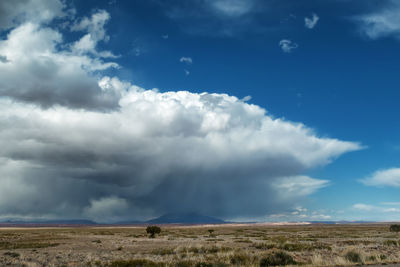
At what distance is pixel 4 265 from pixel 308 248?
2720cm

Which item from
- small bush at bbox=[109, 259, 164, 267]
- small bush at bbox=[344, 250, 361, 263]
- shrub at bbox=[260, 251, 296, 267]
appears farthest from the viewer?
small bush at bbox=[344, 250, 361, 263]

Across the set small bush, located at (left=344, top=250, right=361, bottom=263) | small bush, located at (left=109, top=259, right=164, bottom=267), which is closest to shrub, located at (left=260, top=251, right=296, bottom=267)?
small bush, located at (left=344, top=250, right=361, bottom=263)

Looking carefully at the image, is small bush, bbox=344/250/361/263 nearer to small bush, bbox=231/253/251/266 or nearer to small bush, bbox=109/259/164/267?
small bush, bbox=231/253/251/266

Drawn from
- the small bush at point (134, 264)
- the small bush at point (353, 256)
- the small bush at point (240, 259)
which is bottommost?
the small bush at point (134, 264)

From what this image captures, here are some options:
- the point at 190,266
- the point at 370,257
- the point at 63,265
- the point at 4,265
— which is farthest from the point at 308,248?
the point at 4,265

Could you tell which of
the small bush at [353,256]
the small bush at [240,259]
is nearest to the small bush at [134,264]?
the small bush at [240,259]

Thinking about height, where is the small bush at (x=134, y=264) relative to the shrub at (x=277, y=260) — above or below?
below

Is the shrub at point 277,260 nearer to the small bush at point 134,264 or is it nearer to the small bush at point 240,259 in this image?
the small bush at point 240,259

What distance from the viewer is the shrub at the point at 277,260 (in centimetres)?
2323

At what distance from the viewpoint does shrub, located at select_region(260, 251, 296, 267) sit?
23.2 meters

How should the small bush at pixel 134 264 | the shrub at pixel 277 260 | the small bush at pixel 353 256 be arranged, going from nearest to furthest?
the small bush at pixel 134 264, the shrub at pixel 277 260, the small bush at pixel 353 256

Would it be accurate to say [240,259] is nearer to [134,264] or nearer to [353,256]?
[134,264]

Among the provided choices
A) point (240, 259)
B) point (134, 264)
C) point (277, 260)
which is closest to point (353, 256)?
point (277, 260)

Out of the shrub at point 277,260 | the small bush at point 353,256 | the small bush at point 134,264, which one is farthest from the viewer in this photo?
the small bush at point 353,256
